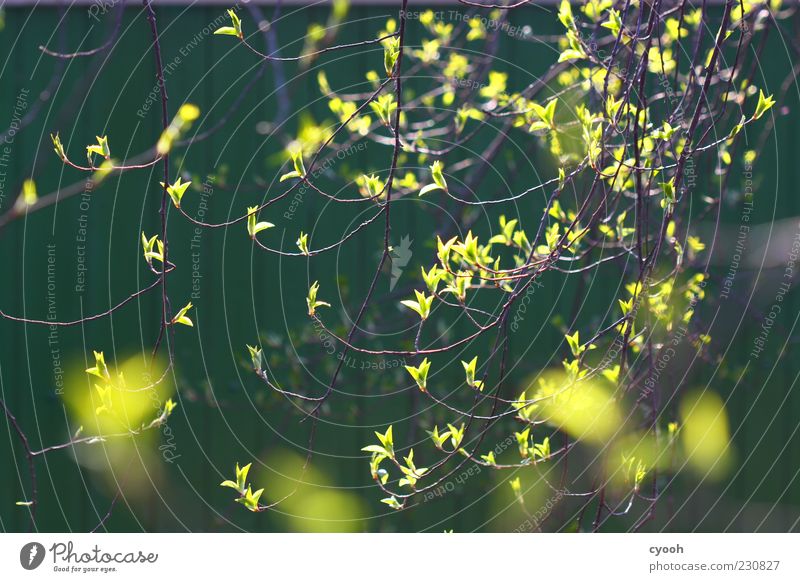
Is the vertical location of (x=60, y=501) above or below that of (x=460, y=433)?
below

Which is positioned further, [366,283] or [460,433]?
[366,283]

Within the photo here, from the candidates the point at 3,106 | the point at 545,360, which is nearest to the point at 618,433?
the point at 545,360

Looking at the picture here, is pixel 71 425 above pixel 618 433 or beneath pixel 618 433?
above

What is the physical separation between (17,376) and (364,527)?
3.78ft

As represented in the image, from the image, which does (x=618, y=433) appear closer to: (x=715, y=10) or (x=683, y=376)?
(x=683, y=376)

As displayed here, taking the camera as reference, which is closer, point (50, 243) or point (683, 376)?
point (683, 376)

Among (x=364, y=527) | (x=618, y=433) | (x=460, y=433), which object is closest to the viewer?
(x=460, y=433)

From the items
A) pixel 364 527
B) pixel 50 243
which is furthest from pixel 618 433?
pixel 50 243

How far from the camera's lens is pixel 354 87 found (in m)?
2.38

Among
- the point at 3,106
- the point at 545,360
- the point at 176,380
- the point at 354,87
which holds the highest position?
the point at 3,106

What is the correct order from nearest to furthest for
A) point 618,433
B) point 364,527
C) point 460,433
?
1. point 460,433
2. point 618,433
3. point 364,527

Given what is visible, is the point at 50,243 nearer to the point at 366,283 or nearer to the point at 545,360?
the point at 366,283

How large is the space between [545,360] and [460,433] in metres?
1.20

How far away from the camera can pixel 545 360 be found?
2.43 m
